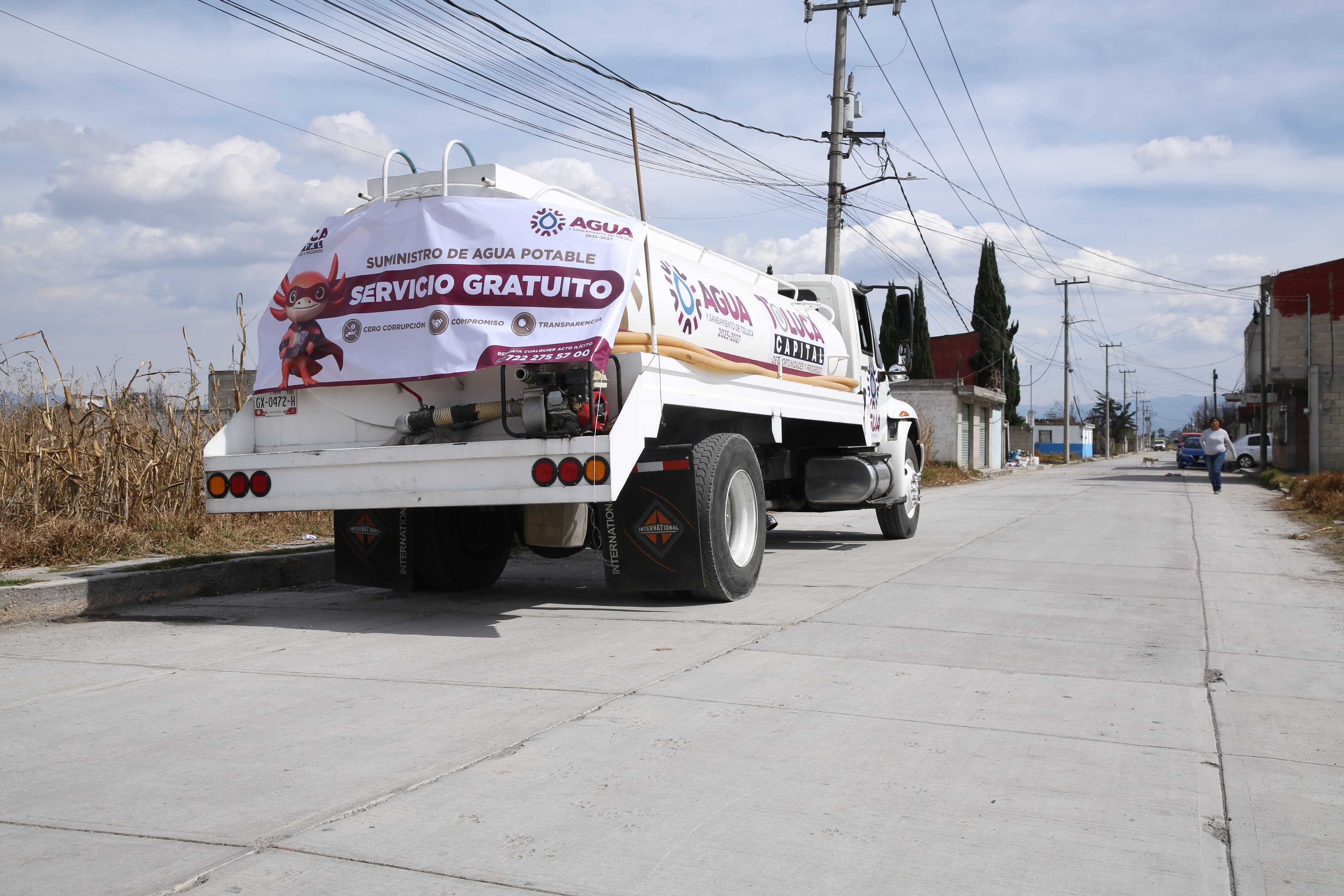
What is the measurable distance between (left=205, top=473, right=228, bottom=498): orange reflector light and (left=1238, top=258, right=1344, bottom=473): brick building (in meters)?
32.6

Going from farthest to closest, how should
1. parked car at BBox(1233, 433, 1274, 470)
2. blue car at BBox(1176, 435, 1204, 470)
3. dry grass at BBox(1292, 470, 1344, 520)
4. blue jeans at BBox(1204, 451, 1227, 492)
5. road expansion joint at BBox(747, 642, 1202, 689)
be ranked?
blue car at BBox(1176, 435, 1204, 470) → parked car at BBox(1233, 433, 1274, 470) → blue jeans at BBox(1204, 451, 1227, 492) → dry grass at BBox(1292, 470, 1344, 520) → road expansion joint at BBox(747, 642, 1202, 689)

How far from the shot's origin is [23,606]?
7254 mm

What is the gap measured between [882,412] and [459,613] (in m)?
A: 6.29

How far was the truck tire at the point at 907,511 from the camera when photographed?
12836 millimetres

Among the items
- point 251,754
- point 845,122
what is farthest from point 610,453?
point 845,122

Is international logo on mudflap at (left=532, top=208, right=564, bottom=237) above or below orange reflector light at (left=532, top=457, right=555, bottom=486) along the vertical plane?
above

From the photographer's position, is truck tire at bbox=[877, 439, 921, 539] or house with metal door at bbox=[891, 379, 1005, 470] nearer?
truck tire at bbox=[877, 439, 921, 539]

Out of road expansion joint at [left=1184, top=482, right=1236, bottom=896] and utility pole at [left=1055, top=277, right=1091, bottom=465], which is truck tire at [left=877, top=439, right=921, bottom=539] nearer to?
road expansion joint at [left=1184, top=482, right=1236, bottom=896]

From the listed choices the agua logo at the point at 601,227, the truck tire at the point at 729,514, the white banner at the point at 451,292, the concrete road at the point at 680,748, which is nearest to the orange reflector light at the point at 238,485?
the white banner at the point at 451,292

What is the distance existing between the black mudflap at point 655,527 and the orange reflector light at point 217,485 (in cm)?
244

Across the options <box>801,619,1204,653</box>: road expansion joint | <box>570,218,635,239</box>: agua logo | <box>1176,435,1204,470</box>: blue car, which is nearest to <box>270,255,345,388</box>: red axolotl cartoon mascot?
<box>570,218,635,239</box>: agua logo

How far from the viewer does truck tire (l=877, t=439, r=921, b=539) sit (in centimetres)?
1284

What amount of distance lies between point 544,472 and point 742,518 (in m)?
2.33

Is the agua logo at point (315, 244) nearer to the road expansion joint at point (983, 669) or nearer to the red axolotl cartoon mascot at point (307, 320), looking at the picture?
the red axolotl cartoon mascot at point (307, 320)
